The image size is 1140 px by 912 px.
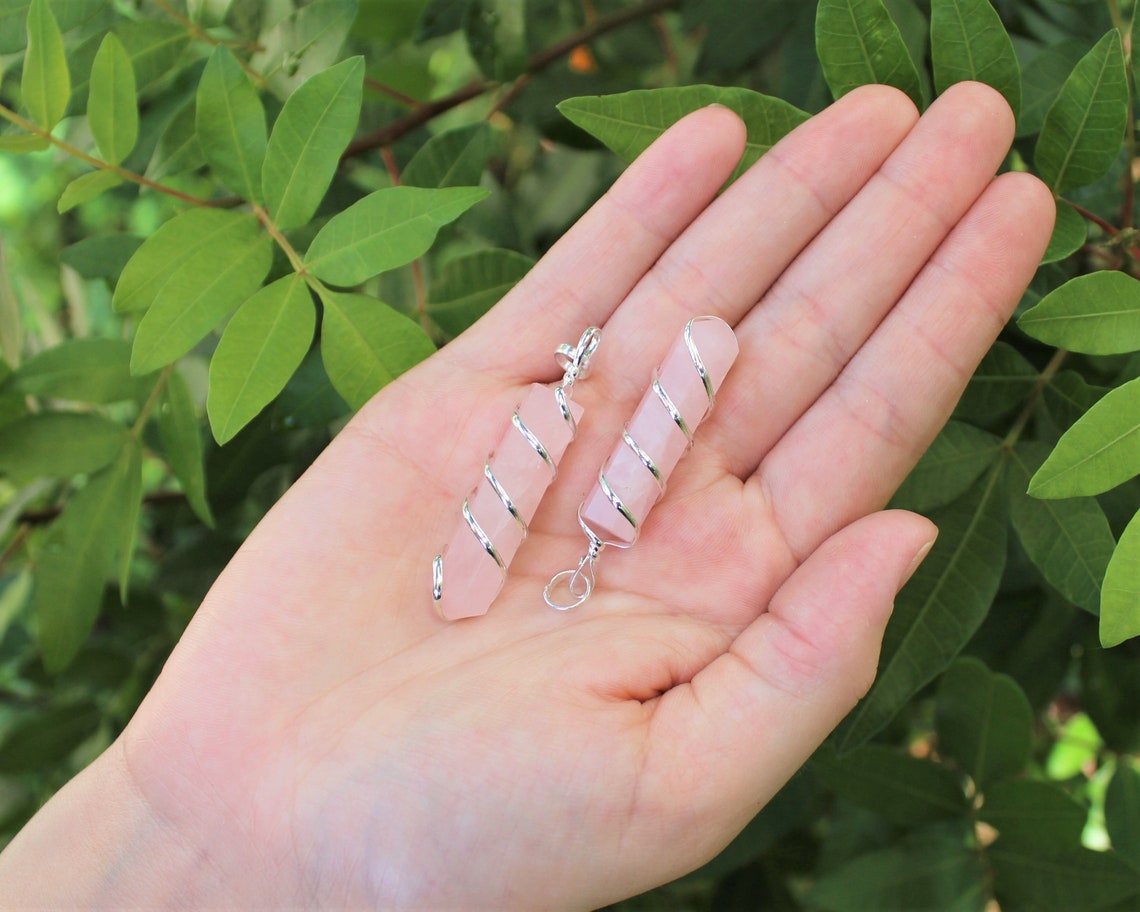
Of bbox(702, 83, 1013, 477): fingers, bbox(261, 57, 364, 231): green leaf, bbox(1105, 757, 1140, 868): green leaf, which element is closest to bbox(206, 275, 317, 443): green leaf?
bbox(261, 57, 364, 231): green leaf

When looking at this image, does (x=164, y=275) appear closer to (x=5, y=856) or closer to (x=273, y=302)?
(x=273, y=302)

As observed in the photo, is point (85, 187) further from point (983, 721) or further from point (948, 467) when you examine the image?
point (983, 721)

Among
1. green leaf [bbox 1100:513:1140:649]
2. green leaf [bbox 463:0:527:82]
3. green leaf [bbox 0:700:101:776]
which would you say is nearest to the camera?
green leaf [bbox 1100:513:1140:649]

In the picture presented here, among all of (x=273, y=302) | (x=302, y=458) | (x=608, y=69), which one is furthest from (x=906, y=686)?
(x=608, y=69)

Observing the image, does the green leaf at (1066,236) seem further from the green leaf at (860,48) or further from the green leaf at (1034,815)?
the green leaf at (1034,815)

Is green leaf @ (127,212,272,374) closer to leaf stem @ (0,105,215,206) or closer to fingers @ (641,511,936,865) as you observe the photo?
leaf stem @ (0,105,215,206)

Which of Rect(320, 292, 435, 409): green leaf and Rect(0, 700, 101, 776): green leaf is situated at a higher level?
Rect(320, 292, 435, 409): green leaf

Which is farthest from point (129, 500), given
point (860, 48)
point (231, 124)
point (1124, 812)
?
point (1124, 812)

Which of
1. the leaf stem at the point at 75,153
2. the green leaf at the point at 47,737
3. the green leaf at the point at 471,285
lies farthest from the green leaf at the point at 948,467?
the green leaf at the point at 47,737
